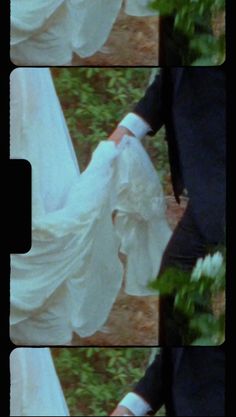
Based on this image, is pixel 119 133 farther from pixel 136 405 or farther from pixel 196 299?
pixel 136 405

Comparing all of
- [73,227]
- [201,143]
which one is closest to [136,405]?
[73,227]

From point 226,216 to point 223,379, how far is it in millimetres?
256

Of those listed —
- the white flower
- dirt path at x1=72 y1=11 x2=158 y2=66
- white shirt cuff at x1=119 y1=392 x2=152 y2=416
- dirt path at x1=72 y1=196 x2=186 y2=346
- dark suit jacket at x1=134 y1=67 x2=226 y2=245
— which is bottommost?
white shirt cuff at x1=119 y1=392 x2=152 y2=416

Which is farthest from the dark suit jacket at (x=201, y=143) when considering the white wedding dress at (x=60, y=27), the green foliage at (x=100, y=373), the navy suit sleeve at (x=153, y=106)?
the green foliage at (x=100, y=373)

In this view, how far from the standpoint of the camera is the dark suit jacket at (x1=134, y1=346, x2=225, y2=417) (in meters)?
1.64

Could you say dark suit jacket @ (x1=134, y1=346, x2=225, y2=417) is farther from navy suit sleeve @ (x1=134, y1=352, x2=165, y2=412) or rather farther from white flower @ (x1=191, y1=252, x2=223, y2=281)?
white flower @ (x1=191, y1=252, x2=223, y2=281)

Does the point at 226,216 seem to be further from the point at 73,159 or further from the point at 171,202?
the point at 73,159

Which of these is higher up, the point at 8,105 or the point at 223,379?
the point at 8,105

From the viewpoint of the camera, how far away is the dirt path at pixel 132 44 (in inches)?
64.9

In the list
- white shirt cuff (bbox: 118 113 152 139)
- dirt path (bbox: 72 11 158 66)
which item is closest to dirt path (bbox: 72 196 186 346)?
white shirt cuff (bbox: 118 113 152 139)

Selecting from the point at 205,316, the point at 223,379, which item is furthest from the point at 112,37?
the point at 223,379

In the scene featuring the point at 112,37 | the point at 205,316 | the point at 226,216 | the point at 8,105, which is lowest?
A: the point at 205,316

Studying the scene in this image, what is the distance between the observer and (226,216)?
1652 millimetres

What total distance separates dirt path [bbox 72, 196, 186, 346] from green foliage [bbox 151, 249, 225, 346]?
0.11 feet
